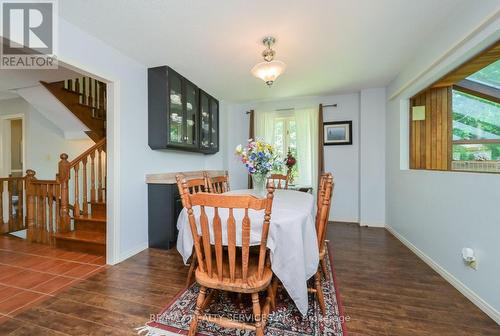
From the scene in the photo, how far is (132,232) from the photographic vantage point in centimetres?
265

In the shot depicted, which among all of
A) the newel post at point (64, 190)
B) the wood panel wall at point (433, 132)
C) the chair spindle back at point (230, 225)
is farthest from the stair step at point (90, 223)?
the wood panel wall at point (433, 132)

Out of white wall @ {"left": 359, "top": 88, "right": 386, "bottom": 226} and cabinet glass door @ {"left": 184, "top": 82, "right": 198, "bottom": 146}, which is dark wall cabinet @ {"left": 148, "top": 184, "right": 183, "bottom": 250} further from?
white wall @ {"left": 359, "top": 88, "right": 386, "bottom": 226}

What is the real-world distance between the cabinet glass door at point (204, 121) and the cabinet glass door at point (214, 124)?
12 cm

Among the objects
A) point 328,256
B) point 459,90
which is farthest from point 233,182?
point 459,90

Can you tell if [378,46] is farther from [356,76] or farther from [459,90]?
[459,90]

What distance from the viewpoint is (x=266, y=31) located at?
2109mm

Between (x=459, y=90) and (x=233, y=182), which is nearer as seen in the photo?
(x=459, y=90)

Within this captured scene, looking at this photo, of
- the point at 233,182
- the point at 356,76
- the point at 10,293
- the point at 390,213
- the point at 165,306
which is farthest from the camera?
the point at 233,182

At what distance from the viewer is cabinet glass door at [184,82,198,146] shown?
A: 3333mm

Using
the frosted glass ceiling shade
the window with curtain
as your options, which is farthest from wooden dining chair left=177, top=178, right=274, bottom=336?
the window with curtain

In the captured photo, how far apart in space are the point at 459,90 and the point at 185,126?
11.6 ft

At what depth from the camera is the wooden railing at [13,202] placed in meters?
3.60

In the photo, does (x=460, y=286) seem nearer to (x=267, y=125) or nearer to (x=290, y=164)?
(x=290, y=164)

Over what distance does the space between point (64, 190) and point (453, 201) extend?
434 centimetres
